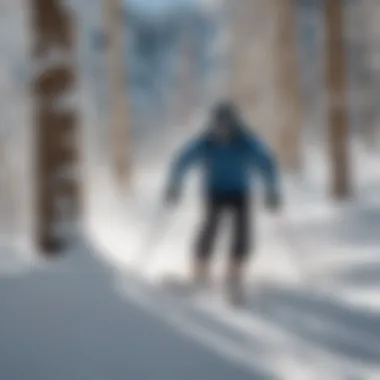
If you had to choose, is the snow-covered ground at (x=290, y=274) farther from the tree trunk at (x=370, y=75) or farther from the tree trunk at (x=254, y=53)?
the tree trunk at (x=254, y=53)

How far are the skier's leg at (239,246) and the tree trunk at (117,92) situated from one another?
0.50 metres

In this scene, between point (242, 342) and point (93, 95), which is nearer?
point (242, 342)

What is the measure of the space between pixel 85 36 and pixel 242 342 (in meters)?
1.17

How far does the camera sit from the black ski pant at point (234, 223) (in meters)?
1.85

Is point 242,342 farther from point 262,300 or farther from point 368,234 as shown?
point 368,234

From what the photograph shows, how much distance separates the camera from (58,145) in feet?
6.87

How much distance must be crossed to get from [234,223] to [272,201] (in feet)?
0.42

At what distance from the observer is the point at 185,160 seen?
188cm

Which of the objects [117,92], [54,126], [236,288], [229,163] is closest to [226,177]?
[229,163]

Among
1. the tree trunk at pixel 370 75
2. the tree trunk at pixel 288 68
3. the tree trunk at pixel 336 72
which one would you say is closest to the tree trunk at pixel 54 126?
the tree trunk at pixel 288 68

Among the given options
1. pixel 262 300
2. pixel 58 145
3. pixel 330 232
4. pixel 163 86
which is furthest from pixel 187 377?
pixel 163 86

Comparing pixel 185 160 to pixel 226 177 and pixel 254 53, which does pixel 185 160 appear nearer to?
pixel 226 177

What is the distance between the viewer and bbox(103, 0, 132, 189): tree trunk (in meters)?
2.28

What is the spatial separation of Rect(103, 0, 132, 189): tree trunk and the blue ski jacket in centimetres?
42
